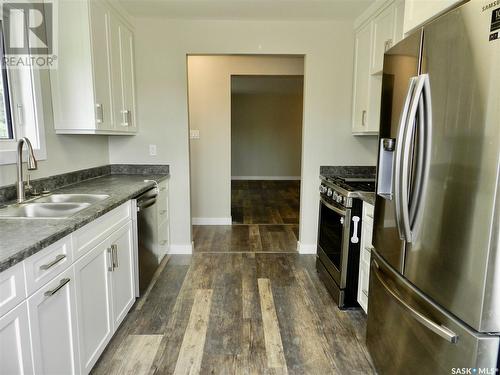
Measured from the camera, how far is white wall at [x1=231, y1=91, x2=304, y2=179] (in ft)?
29.5

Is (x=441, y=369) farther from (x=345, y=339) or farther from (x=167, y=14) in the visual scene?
(x=167, y=14)

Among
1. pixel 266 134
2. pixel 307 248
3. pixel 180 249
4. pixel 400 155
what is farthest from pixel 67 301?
pixel 266 134

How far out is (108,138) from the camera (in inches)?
131

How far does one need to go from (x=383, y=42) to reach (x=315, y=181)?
1479 mm

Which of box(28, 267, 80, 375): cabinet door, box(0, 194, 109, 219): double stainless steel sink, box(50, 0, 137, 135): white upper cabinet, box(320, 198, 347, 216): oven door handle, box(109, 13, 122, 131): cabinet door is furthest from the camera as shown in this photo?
box(109, 13, 122, 131): cabinet door

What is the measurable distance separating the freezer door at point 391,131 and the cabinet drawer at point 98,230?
4.83 feet

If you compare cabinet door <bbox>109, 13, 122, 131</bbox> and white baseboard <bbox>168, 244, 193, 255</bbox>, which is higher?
cabinet door <bbox>109, 13, 122, 131</bbox>

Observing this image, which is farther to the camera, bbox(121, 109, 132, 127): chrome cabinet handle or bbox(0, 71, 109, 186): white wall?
bbox(121, 109, 132, 127): chrome cabinet handle

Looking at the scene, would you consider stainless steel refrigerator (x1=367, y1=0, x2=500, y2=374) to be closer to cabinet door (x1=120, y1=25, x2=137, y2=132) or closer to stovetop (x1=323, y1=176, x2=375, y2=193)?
stovetop (x1=323, y1=176, x2=375, y2=193)

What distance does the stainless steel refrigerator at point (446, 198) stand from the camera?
976mm

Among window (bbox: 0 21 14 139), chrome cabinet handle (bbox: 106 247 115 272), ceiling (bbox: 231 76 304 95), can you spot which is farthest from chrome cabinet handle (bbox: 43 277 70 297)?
ceiling (bbox: 231 76 304 95)

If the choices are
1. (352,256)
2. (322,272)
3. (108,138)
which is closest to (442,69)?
(352,256)

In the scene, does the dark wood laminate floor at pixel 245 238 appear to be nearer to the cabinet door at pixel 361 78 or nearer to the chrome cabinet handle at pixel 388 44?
the cabinet door at pixel 361 78

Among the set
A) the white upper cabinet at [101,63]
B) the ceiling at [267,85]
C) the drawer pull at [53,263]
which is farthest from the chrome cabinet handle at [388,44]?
the ceiling at [267,85]
